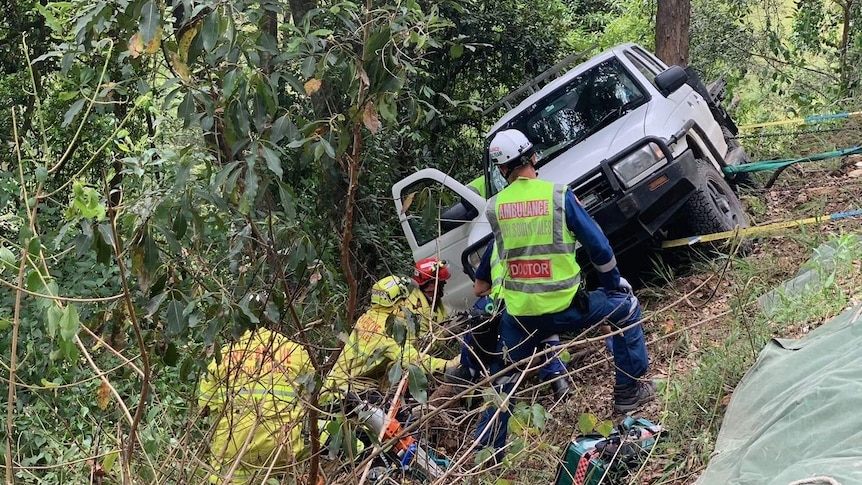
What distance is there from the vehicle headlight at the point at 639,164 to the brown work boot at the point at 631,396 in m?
1.54

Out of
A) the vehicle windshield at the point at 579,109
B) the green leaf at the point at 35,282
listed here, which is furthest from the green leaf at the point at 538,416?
the vehicle windshield at the point at 579,109

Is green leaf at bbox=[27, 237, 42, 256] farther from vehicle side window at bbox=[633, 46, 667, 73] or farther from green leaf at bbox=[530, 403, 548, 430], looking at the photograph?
vehicle side window at bbox=[633, 46, 667, 73]

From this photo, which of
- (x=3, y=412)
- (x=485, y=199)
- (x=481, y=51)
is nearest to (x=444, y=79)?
(x=481, y=51)

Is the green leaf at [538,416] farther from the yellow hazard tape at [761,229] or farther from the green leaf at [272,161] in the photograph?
the yellow hazard tape at [761,229]

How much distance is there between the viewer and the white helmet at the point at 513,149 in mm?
4531

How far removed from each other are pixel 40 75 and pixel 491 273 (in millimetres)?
6286

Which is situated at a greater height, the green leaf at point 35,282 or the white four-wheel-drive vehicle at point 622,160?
the green leaf at point 35,282

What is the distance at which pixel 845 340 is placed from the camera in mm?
3137

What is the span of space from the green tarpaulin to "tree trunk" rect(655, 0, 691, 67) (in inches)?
236

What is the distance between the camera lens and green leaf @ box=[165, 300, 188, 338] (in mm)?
2324

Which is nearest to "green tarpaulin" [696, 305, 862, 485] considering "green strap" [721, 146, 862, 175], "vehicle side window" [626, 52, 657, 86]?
"green strap" [721, 146, 862, 175]

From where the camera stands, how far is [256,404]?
282 centimetres

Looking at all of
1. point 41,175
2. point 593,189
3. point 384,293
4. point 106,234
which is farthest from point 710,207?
point 41,175

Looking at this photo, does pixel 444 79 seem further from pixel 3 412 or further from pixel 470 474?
pixel 470 474
